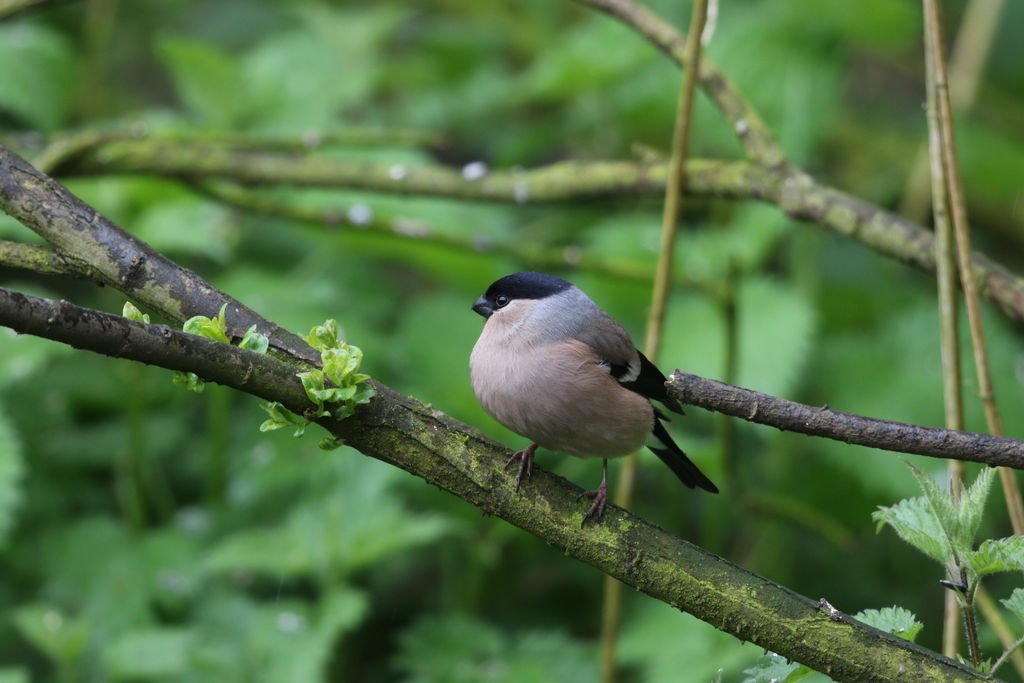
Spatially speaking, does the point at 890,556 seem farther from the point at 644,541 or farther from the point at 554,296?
the point at 644,541

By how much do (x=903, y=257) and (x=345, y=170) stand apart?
6.57ft

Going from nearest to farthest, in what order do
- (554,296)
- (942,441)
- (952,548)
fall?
(942,441) → (952,548) → (554,296)

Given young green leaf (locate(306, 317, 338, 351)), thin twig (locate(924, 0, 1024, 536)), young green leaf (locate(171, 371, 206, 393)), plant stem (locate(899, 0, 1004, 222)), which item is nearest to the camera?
young green leaf (locate(171, 371, 206, 393))

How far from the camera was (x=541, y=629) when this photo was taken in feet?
14.4

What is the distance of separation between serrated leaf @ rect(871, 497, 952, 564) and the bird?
669 millimetres

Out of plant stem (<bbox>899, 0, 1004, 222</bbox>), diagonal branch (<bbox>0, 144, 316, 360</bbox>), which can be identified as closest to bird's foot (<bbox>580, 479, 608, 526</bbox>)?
diagonal branch (<bbox>0, 144, 316, 360</bbox>)

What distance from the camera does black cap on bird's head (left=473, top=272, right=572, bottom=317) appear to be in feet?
8.95

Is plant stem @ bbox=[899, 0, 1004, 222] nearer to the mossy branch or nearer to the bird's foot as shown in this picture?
the mossy branch

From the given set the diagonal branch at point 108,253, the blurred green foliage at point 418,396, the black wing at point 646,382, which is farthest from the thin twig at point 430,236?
the diagonal branch at point 108,253

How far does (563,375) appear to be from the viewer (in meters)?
2.43

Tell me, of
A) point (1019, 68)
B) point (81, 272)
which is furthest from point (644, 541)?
point (1019, 68)

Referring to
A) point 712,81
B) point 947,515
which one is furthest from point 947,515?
point 712,81

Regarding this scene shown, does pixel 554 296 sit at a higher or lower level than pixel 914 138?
lower

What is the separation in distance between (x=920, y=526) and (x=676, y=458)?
1.17 metres
